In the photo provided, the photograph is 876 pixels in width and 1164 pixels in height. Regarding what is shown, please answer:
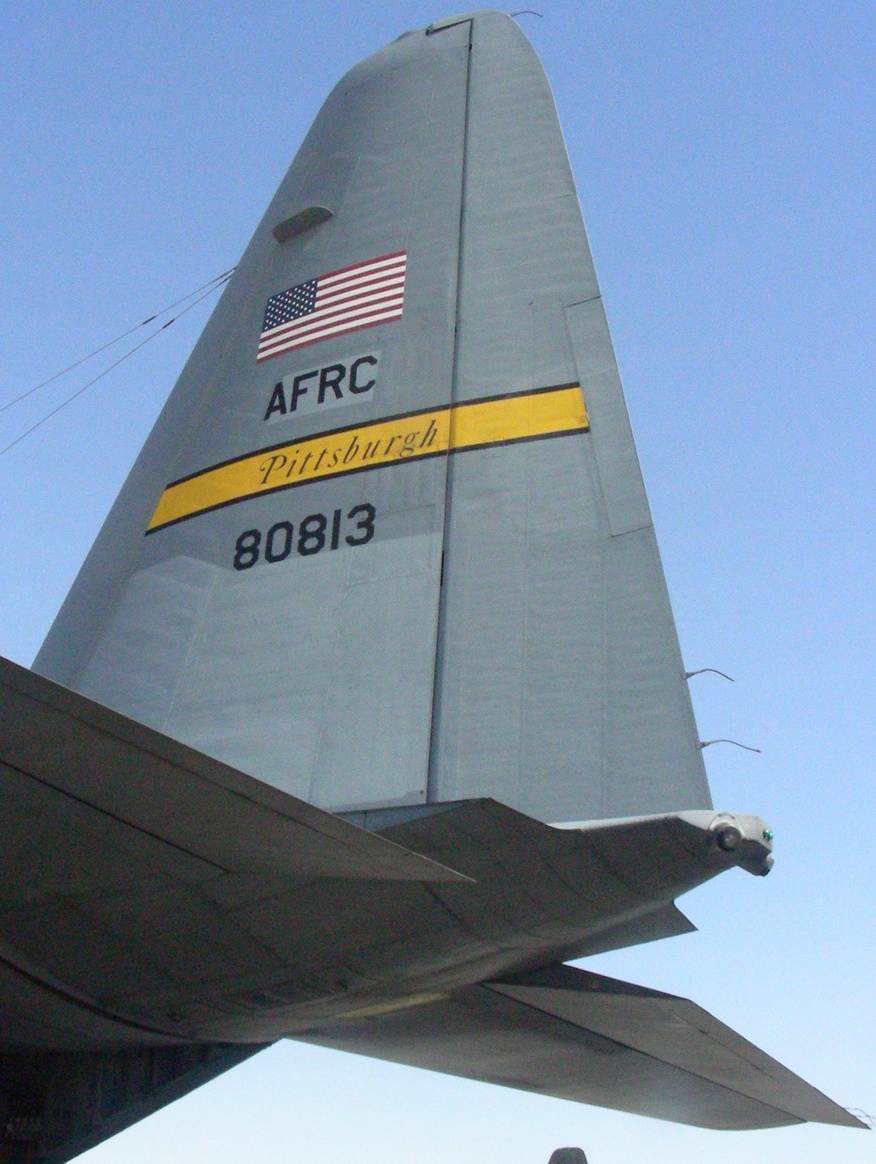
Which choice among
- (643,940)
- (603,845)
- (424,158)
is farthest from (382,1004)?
(424,158)

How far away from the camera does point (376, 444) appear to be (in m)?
6.89

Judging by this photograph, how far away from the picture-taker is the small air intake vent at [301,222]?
8109 millimetres

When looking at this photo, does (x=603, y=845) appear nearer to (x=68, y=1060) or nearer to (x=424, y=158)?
Answer: (x=68, y=1060)

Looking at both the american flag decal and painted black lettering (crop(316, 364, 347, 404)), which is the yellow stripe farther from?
the american flag decal

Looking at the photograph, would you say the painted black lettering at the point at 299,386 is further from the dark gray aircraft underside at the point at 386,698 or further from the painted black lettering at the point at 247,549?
the painted black lettering at the point at 247,549

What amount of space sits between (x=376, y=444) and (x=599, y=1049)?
3.54m

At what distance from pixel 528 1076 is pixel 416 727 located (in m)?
2.98

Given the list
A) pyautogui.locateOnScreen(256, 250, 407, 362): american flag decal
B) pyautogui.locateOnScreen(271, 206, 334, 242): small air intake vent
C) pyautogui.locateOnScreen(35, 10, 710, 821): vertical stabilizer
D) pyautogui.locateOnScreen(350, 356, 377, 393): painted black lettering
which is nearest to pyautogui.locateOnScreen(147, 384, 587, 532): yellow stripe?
pyautogui.locateOnScreen(35, 10, 710, 821): vertical stabilizer

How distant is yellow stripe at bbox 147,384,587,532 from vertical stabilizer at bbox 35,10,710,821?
0.6 inches

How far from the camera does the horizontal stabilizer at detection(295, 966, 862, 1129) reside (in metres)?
6.57

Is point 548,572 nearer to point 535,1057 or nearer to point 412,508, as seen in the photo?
point 412,508

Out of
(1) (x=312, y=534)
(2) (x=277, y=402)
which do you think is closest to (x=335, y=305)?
(2) (x=277, y=402)

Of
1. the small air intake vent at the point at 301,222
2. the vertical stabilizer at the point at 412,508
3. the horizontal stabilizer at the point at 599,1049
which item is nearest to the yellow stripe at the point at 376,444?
the vertical stabilizer at the point at 412,508

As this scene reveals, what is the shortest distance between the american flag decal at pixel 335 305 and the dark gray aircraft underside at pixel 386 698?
0.09 ft
